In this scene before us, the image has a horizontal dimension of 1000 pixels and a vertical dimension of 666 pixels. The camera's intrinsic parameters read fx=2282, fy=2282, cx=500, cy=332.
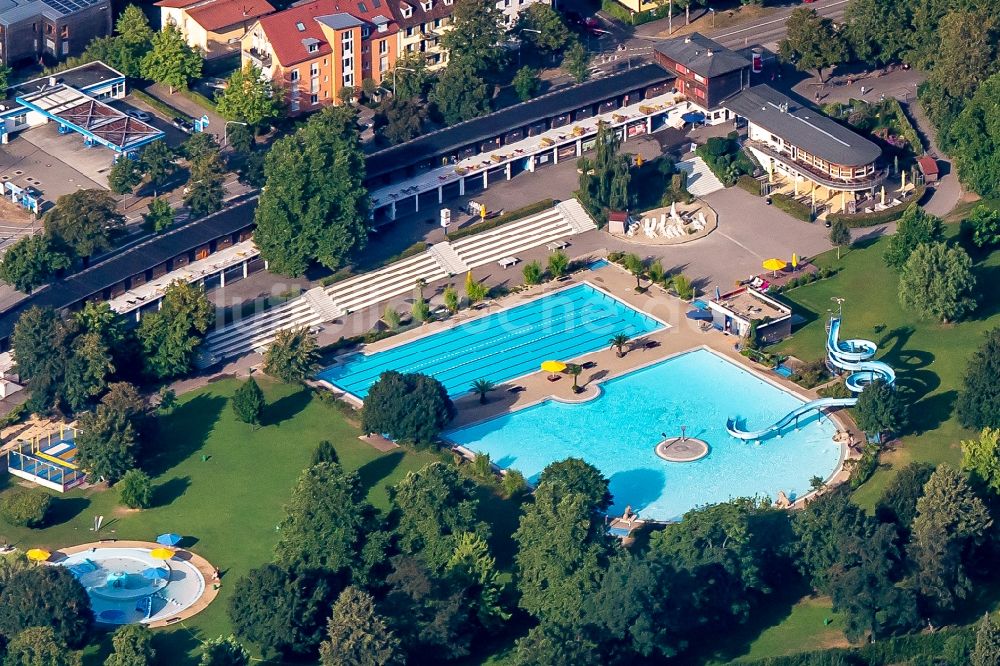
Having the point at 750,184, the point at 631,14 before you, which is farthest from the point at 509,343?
the point at 631,14

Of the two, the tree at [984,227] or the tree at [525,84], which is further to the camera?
the tree at [525,84]

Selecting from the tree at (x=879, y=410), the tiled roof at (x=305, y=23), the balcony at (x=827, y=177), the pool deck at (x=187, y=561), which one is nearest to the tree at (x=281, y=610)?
the pool deck at (x=187, y=561)

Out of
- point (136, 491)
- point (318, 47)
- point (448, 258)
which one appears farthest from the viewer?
point (318, 47)

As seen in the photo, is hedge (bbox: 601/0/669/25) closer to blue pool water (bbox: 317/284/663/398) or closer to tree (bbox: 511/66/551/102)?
tree (bbox: 511/66/551/102)

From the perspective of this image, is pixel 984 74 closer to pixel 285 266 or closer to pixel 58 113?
pixel 285 266

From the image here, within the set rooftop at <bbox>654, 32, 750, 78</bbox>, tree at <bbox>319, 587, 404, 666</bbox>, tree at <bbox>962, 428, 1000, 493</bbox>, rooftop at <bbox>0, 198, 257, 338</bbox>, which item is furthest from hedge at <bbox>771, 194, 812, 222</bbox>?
tree at <bbox>319, 587, 404, 666</bbox>

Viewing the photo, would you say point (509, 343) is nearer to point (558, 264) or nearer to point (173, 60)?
point (558, 264)

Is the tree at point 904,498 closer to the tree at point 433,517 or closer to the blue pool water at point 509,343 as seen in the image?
the tree at point 433,517
